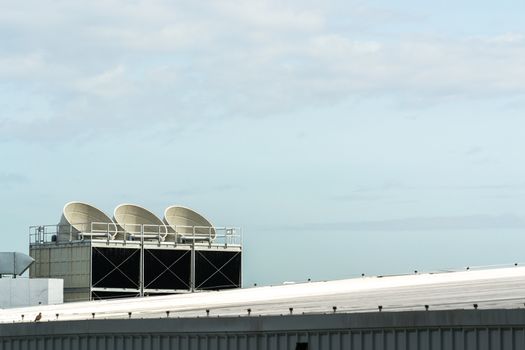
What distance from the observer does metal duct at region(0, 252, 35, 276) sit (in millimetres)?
100750

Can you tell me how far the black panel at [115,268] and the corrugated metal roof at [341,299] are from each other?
21.0 m

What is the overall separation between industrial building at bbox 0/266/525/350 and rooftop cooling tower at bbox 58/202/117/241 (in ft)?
78.2

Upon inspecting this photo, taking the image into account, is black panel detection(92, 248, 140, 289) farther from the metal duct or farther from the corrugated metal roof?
the corrugated metal roof

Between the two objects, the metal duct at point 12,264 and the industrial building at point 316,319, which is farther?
the metal duct at point 12,264

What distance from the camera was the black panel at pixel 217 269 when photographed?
11000 centimetres

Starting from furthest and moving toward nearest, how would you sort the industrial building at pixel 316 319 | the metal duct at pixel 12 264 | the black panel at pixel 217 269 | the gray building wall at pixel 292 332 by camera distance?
the black panel at pixel 217 269, the metal duct at pixel 12 264, the industrial building at pixel 316 319, the gray building wall at pixel 292 332

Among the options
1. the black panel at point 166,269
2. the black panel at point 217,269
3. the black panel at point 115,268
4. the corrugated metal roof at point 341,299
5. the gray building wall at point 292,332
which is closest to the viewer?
the gray building wall at point 292,332

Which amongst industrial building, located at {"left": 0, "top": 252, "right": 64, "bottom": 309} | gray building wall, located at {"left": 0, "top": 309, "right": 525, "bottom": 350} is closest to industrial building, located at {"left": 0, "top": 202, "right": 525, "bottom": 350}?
gray building wall, located at {"left": 0, "top": 309, "right": 525, "bottom": 350}

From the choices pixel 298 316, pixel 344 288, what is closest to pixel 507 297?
pixel 298 316

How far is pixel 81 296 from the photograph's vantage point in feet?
338

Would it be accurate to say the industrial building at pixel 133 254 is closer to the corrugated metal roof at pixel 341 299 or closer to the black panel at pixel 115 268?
the black panel at pixel 115 268

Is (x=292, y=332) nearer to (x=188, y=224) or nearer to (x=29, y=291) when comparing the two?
(x=29, y=291)

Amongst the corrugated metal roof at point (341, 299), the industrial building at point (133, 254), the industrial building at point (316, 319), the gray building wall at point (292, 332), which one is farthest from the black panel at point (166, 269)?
the gray building wall at point (292, 332)

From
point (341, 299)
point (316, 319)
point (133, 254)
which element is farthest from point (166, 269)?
point (316, 319)
